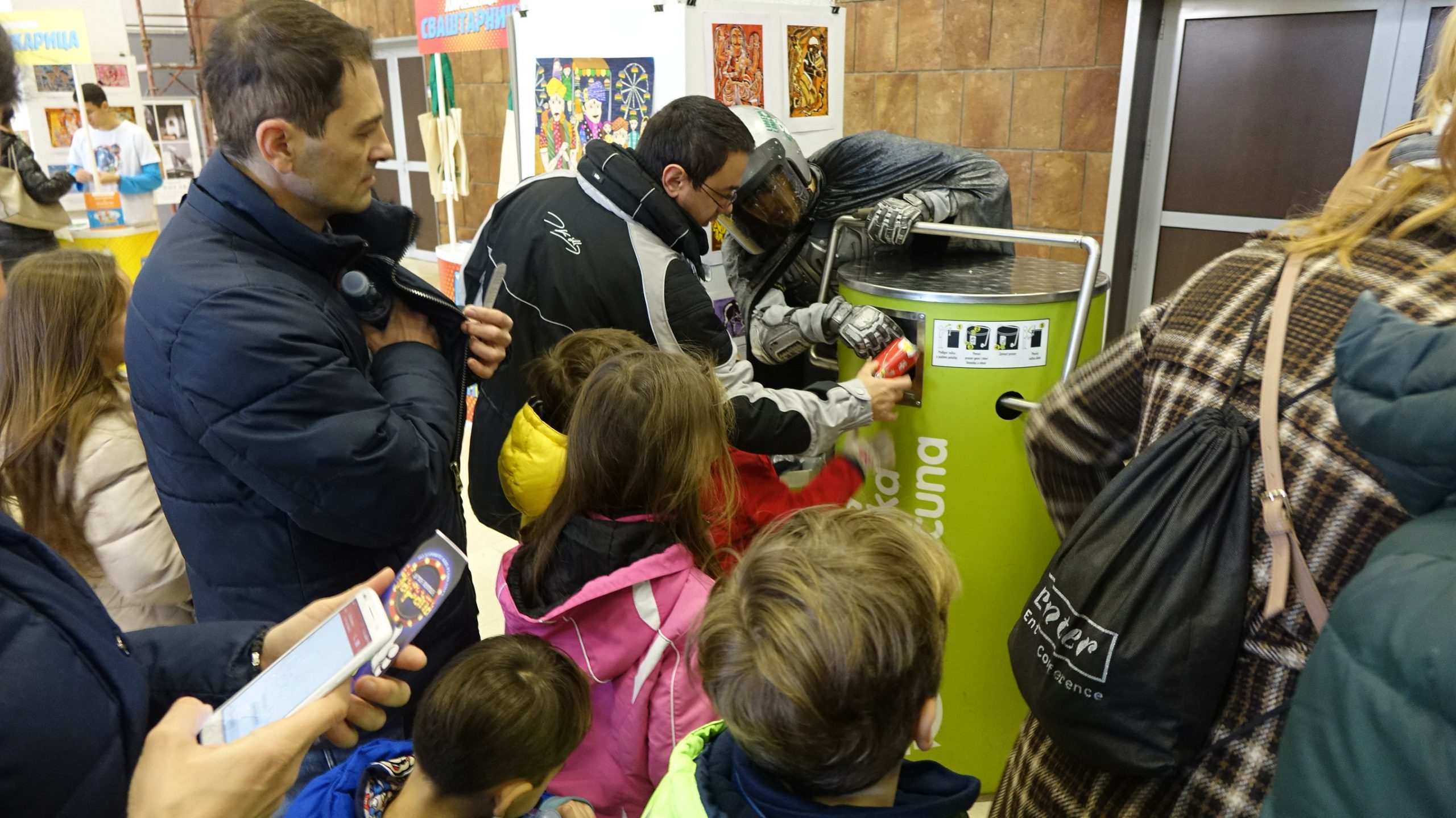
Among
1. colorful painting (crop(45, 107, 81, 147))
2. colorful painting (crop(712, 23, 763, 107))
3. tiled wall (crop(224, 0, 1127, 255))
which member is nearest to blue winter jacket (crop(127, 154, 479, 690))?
colorful painting (crop(712, 23, 763, 107))

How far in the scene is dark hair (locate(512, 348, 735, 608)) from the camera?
4.62ft

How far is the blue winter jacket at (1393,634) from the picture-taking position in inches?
23.2

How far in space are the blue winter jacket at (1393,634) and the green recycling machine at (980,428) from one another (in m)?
1.15

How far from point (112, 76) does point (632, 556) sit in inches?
259

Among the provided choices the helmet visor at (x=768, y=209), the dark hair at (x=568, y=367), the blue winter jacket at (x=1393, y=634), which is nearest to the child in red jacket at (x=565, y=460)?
the dark hair at (x=568, y=367)

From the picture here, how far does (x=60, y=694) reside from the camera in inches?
30.8

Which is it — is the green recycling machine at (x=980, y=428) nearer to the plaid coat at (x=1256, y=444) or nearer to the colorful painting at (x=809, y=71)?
the plaid coat at (x=1256, y=444)

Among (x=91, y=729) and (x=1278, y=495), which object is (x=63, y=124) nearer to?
(x=91, y=729)

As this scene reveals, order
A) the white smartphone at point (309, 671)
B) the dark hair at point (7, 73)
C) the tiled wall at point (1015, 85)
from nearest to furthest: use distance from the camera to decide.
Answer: the white smartphone at point (309, 671) < the dark hair at point (7, 73) < the tiled wall at point (1015, 85)

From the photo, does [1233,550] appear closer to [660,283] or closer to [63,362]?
[660,283]

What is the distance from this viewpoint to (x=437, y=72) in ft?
15.3

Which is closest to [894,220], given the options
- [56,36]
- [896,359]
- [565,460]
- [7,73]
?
[896,359]

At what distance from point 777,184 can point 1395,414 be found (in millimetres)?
1646

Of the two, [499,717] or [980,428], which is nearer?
[499,717]
